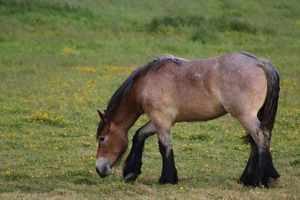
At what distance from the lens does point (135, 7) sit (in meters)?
29.5

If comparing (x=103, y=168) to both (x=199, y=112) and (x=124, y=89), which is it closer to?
(x=124, y=89)

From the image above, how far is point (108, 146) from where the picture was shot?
923 cm

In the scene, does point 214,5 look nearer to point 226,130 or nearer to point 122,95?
point 226,130

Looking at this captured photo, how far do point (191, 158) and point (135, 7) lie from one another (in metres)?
19.2

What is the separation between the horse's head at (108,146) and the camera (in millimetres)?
9203

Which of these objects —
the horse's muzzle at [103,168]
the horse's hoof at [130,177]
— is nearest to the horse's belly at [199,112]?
the horse's hoof at [130,177]

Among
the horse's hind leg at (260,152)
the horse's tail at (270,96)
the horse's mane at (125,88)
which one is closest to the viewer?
the horse's hind leg at (260,152)

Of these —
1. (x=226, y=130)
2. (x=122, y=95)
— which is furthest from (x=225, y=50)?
(x=122, y=95)

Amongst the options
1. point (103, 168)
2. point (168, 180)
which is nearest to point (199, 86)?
point (168, 180)

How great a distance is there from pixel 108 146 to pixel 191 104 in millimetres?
1204

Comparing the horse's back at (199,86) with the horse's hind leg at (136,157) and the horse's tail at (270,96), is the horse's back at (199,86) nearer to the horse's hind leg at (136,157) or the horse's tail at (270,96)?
the horse's tail at (270,96)

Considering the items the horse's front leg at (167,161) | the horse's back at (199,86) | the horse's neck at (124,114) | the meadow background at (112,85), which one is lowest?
the meadow background at (112,85)

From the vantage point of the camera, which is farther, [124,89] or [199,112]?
[124,89]

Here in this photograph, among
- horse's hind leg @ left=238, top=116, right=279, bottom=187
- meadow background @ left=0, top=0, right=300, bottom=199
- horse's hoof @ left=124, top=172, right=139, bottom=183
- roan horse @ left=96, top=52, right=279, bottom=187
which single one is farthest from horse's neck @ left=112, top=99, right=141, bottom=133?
horse's hind leg @ left=238, top=116, right=279, bottom=187
